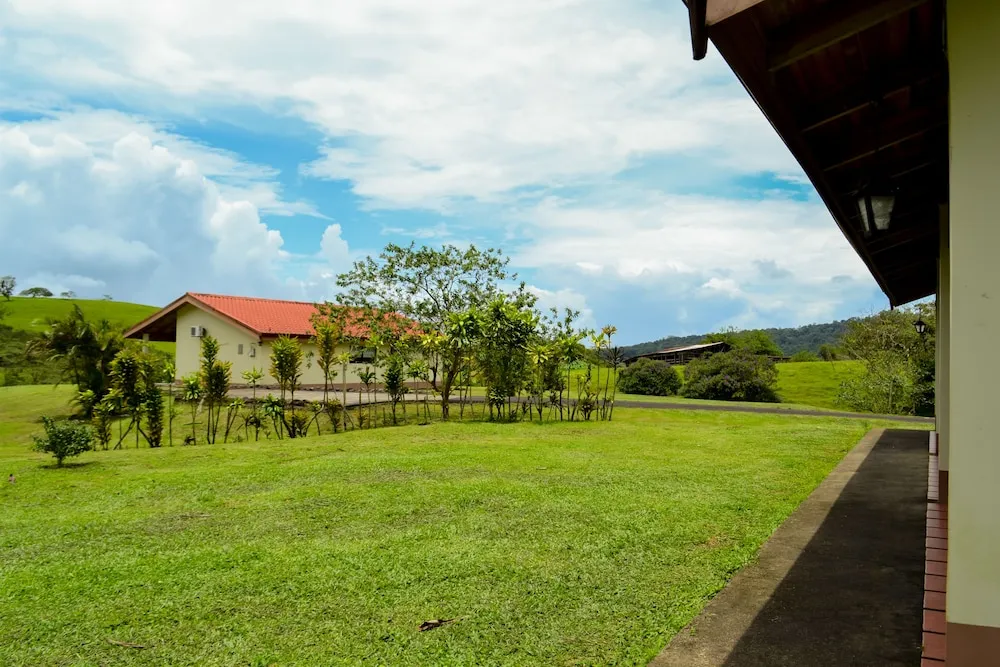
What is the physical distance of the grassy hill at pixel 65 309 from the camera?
53844mm

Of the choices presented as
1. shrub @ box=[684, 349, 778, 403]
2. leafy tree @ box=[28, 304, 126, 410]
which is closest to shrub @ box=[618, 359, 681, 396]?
shrub @ box=[684, 349, 778, 403]

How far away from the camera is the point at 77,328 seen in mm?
17266

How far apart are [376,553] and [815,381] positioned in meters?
32.8

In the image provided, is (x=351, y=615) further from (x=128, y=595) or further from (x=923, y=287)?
(x=923, y=287)

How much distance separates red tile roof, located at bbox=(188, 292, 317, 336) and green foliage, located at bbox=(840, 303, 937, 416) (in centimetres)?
2016

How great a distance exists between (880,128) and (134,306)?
7343cm

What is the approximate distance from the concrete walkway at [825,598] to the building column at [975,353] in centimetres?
92

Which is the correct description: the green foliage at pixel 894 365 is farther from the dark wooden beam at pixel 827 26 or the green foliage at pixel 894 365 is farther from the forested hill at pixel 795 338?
the forested hill at pixel 795 338

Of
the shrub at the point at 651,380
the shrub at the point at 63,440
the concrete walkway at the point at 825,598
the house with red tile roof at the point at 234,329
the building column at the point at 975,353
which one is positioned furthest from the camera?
the shrub at the point at 651,380

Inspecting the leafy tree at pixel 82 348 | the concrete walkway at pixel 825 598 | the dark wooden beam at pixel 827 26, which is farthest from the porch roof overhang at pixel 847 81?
the leafy tree at pixel 82 348

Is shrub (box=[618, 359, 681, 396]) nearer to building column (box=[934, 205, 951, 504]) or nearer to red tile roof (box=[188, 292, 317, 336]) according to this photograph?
red tile roof (box=[188, 292, 317, 336])

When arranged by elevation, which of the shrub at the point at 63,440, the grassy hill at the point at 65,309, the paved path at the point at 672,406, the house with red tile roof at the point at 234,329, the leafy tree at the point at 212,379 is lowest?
the paved path at the point at 672,406

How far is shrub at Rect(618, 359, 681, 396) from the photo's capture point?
3025 cm

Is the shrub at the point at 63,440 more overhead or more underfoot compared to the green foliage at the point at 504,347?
more underfoot
